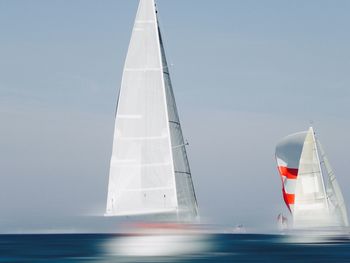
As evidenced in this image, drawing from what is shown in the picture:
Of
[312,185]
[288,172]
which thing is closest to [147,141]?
[312,185]

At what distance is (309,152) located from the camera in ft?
288

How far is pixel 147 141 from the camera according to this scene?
70625 millimetres

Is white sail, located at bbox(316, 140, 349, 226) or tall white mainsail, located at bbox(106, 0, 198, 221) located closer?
tall white mainsail, located at bbox(106, 0, 198, 221)

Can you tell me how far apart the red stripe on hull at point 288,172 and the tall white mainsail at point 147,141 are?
72.9ft

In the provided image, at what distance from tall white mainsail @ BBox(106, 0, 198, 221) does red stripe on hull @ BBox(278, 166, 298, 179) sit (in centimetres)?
2222

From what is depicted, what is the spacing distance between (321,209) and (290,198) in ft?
15.5

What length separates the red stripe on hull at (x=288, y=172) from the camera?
90.9 meters

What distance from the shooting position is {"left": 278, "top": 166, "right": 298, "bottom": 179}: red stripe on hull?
9094cm

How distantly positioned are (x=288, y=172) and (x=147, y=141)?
25.3m

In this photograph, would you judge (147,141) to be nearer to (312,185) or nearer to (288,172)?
(312,185)

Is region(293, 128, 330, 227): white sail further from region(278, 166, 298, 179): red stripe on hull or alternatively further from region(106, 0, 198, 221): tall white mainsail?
region(106, 0, 198, 221): tall white mainsail

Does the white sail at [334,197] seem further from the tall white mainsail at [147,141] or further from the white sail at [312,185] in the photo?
the tall white mainsail at [147,141]

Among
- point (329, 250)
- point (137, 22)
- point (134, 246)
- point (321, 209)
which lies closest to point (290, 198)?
point (321, 209)

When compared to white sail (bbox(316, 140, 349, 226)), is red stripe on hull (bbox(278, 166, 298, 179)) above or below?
above
